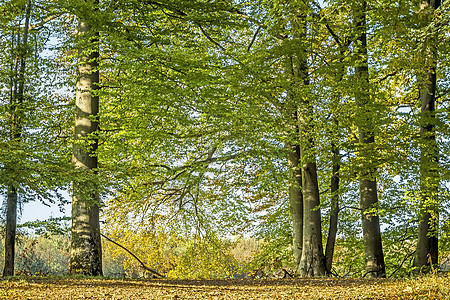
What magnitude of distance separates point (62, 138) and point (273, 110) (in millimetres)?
6422

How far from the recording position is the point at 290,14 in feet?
20.2

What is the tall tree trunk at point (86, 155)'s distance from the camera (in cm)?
966

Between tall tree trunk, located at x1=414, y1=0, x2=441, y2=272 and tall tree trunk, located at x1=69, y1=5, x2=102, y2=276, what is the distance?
24.7 feet

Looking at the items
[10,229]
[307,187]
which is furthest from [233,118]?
[10,229]

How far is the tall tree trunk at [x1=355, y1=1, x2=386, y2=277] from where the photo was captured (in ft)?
33.9

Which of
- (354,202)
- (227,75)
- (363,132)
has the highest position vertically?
(227,75)

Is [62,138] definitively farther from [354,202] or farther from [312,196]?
[354,202]

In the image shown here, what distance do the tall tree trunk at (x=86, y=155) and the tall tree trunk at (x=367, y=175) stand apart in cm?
641

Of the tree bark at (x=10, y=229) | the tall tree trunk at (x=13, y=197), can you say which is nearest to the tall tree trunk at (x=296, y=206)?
the tall tree trunk at (x=13, y=197)

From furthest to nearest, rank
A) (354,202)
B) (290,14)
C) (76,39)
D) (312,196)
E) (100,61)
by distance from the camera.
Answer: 1. (354,202)
2. (312,196)
3. (100,61)
4. (76,39)
5. (290,14)

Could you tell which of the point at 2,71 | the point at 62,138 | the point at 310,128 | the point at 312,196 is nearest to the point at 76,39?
the point at 2,71

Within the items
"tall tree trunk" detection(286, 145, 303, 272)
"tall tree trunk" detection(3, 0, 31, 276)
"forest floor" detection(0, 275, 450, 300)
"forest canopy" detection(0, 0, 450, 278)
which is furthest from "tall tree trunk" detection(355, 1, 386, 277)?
"tall tree trunk" detection(3, 0, 31, 276)

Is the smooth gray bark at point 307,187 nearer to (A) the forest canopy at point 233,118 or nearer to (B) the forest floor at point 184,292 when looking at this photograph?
(A) the forest canopy at point 233,118

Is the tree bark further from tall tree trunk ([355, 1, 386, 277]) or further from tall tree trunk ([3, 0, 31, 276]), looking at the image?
tall tree trunk ([355, 1, 386, 277])
